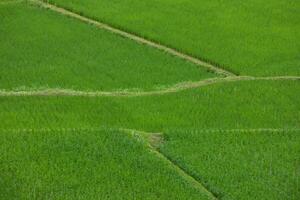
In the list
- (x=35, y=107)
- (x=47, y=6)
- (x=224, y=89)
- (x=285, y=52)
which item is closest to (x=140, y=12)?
(x=47, y=6)

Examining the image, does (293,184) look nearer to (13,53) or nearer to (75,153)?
(75,153)

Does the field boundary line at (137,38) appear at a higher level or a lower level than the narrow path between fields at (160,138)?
higher

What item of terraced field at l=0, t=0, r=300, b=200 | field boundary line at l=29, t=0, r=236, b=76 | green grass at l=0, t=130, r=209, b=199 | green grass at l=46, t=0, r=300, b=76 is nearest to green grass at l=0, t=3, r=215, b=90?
terraced field at l=0, t=0, r=300, b=200

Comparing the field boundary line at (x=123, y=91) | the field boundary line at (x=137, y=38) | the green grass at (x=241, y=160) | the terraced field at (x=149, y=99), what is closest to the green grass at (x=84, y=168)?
the terraced field at (x=149, y=99)

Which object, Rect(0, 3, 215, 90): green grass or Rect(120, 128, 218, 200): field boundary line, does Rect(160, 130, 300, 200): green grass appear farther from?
Rect(0, 3, 215, 90): green grass

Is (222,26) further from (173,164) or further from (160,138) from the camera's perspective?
(173,164)

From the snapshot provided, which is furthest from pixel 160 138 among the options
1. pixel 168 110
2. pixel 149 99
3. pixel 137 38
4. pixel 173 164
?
pixel 137 38

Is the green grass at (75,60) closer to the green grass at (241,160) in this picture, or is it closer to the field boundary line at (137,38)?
the field boundary line at (137,38)

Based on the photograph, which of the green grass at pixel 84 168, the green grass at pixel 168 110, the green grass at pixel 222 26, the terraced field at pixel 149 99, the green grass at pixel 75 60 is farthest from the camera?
the green grass at pixel 222 26
